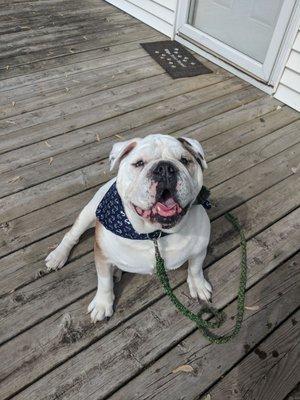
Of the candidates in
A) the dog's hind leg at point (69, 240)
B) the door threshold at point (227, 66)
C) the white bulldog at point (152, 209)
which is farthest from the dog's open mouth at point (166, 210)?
the door threshold at point (227, 66)

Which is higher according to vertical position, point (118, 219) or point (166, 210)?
point (166, 210)

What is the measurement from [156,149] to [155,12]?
4300 millimetres

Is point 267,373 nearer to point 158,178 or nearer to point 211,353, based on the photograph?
point 211,353

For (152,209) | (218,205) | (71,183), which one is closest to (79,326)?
(152,209)

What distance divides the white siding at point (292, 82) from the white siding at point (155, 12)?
180cm

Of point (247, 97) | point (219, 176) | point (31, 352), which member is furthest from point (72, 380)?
point (247, 97)

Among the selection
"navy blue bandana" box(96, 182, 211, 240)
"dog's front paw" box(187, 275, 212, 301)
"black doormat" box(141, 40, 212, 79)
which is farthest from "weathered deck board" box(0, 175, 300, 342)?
"black doormat" box(141, 40, 212, 79)

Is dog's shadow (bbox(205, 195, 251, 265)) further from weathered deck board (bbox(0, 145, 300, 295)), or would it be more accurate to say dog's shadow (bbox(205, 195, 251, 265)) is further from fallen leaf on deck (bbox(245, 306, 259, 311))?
fallen leaf on deck (bbox(245, 306, 259, 311))

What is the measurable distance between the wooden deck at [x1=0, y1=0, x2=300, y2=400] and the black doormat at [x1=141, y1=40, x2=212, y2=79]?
0.18 meters

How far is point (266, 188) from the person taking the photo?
328 cm

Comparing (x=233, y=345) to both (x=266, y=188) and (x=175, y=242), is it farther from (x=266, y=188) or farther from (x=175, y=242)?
(x=266, y=188)

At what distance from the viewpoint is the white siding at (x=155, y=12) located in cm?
520

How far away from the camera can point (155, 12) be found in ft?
17.8

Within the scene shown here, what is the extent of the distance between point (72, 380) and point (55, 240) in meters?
0.97
